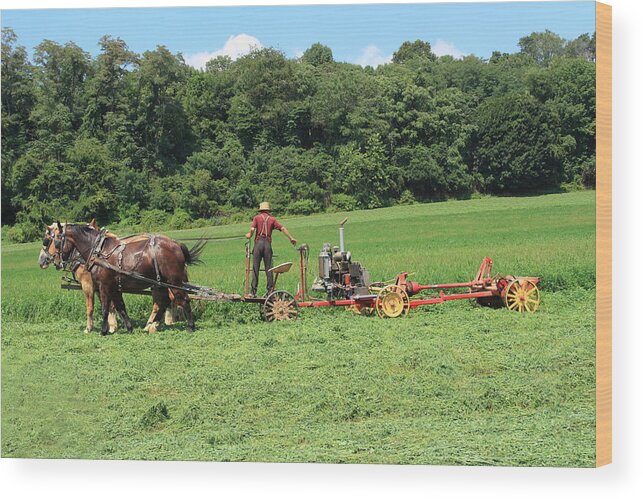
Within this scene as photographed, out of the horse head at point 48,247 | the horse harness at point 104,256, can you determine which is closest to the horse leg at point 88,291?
the horse harness at point 104,256

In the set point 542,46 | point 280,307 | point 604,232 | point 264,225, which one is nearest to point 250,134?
point 264,225

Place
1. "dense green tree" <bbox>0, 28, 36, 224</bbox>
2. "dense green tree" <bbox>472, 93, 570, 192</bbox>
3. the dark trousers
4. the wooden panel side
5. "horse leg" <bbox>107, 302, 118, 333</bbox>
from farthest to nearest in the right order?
1. "horse leg" <bbox>107, 302, 118, 333</bbox>
2. the dark trousers
3. "dense green tree" <bbox>472, 93, 570, 192</bbox>
4. "dense green tree" <bbox>0, 28, 36, 224</bbox>
5. the wooden panel side

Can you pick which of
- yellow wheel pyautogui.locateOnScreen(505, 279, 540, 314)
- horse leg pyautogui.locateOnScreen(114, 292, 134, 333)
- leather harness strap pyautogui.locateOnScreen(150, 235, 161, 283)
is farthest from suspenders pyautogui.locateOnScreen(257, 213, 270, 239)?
yellow wheel pyautogui.locateOnScreen(505, 279, 540, 314)

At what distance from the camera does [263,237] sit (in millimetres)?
14336

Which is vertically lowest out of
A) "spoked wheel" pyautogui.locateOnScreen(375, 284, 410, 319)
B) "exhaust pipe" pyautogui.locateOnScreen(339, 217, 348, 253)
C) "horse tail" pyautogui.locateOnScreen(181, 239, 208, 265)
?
"spoked wheel" pyautogui.locateOnScreen(375, 284, 410, 319)

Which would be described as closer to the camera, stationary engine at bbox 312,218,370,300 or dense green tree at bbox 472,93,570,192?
dense green tree at bbox 472,93,570,192

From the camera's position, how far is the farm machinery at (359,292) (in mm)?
14422

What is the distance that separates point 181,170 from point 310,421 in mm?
4094

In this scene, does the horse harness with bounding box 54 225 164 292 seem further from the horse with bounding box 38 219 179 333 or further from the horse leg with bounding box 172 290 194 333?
the horse leg with bounding box 172 290 194 333

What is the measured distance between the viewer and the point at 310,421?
11.6 metres

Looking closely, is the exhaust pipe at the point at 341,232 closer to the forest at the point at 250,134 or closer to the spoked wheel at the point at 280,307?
the forest at the point at 250,134

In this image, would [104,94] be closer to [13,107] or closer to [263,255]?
[13,107]

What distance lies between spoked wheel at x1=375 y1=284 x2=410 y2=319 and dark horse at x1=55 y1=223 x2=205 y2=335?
2.46m

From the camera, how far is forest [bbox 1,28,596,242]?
13383 mm
